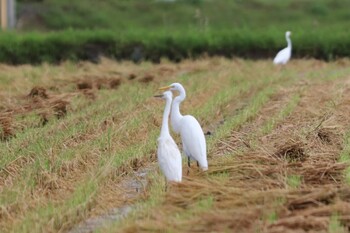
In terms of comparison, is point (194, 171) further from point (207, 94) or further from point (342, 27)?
point (342, 27)

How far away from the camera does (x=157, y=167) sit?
7.89 meters

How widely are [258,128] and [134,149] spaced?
74.9 inches

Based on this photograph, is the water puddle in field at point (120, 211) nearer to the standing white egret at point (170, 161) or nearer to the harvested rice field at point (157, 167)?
the harvested rice field at point (157, 167)

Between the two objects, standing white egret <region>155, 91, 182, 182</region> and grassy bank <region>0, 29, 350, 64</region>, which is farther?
grassy bank <region>0, 29, 350, 64</region>

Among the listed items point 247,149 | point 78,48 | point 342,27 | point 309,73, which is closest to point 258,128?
point 247,149

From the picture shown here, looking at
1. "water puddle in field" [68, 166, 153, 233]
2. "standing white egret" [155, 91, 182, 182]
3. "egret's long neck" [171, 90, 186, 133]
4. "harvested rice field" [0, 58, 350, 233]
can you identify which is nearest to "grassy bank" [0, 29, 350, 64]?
"harvested rice field" [0, 58, 350, 233]

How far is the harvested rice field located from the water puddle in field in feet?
0.04

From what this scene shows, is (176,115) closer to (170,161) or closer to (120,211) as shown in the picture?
(170,161)

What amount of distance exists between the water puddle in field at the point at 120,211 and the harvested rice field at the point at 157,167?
1 cm

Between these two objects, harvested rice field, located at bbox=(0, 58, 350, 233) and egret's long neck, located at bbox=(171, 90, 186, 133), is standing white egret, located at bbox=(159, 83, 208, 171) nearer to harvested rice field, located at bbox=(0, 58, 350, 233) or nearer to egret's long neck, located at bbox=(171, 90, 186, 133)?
egret's long neck, located at bbox=(171, 90, 186, 133)

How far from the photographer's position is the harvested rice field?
582 cm

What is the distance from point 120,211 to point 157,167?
1.53 meters

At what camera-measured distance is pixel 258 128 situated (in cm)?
983

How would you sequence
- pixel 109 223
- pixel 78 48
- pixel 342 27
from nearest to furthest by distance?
1. pixel 109 223
2. pixel 78 48
3. pixel 342 27
